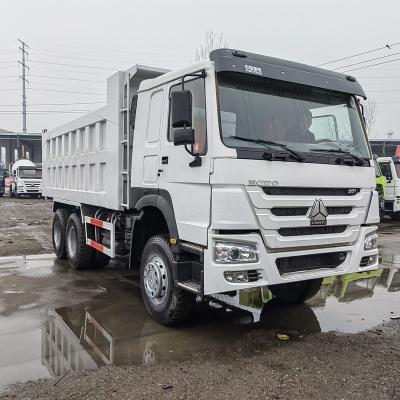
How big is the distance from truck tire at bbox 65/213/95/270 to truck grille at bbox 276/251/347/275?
4.42m

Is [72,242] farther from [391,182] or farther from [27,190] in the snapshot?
[27,190]

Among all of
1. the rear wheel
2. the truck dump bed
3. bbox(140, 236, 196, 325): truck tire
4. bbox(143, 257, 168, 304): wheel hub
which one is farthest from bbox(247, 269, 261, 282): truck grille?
the rear wheel

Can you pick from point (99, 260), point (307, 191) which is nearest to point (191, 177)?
point (307, 191)

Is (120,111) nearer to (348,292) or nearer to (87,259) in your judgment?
(87,259)

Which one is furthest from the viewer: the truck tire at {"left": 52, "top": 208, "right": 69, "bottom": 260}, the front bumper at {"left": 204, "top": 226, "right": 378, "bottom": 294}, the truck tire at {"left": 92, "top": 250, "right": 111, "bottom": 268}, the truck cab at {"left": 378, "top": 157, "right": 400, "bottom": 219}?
the truck cab at {"left": 378, "top": 157, "right": 400, "bottom": 219}

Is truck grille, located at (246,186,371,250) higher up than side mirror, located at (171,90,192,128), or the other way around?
side mirror, located at (171,90,192,128)

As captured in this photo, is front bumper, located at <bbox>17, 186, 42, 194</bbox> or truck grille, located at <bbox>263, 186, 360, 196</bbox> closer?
truck grille, located at <bbox>263, 186, 360, 196</bbox>

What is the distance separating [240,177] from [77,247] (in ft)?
15.5

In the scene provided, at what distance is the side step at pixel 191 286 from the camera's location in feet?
14.3

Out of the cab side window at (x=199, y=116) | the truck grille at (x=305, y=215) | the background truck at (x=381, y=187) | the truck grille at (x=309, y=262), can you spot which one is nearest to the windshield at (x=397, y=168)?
the background truck at (x=381, y=187)

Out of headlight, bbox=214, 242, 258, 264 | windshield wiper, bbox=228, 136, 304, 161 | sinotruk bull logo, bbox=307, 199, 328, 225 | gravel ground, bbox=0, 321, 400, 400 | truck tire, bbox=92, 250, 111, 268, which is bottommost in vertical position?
gravel ground, bbox=0, 321, 400, 400

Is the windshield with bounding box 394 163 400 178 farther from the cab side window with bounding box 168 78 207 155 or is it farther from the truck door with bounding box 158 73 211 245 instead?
the cab side window with bounding box 168 78 207 155

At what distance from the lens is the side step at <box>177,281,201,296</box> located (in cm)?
437

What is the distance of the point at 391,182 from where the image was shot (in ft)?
54.2
